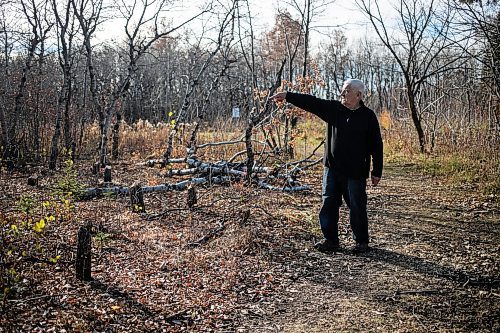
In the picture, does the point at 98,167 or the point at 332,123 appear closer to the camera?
the point at 332,123

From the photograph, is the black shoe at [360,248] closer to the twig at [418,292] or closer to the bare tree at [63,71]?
the twig at [418,292]

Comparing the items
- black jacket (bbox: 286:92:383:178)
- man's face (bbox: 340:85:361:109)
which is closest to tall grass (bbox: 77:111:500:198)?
black jacket (bbox: 286:92:383:178)

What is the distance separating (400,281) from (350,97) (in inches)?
79.0

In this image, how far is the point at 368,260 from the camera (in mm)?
5262

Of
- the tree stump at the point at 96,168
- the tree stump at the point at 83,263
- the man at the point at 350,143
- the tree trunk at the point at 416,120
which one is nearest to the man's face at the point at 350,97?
the man at the point at 350,143

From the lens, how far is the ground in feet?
12.3

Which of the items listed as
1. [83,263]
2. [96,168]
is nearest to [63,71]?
[96,168]

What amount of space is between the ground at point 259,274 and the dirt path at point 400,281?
13 mm

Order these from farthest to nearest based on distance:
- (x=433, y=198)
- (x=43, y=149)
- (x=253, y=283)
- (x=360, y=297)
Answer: (x=43, y=149)
(x=433, y=198)
(x=253, y=283)
(x=360, y=297)

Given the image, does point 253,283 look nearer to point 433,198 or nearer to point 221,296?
point 221,296

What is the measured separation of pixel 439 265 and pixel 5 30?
1140 cm

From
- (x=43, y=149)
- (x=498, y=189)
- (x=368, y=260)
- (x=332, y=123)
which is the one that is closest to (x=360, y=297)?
(x=368, y=260)

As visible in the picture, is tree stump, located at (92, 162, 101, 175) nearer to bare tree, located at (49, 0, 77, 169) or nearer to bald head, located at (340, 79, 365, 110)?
bare tree, located at (49, 0, 77, 169)

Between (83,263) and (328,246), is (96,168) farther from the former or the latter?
(328,246)
